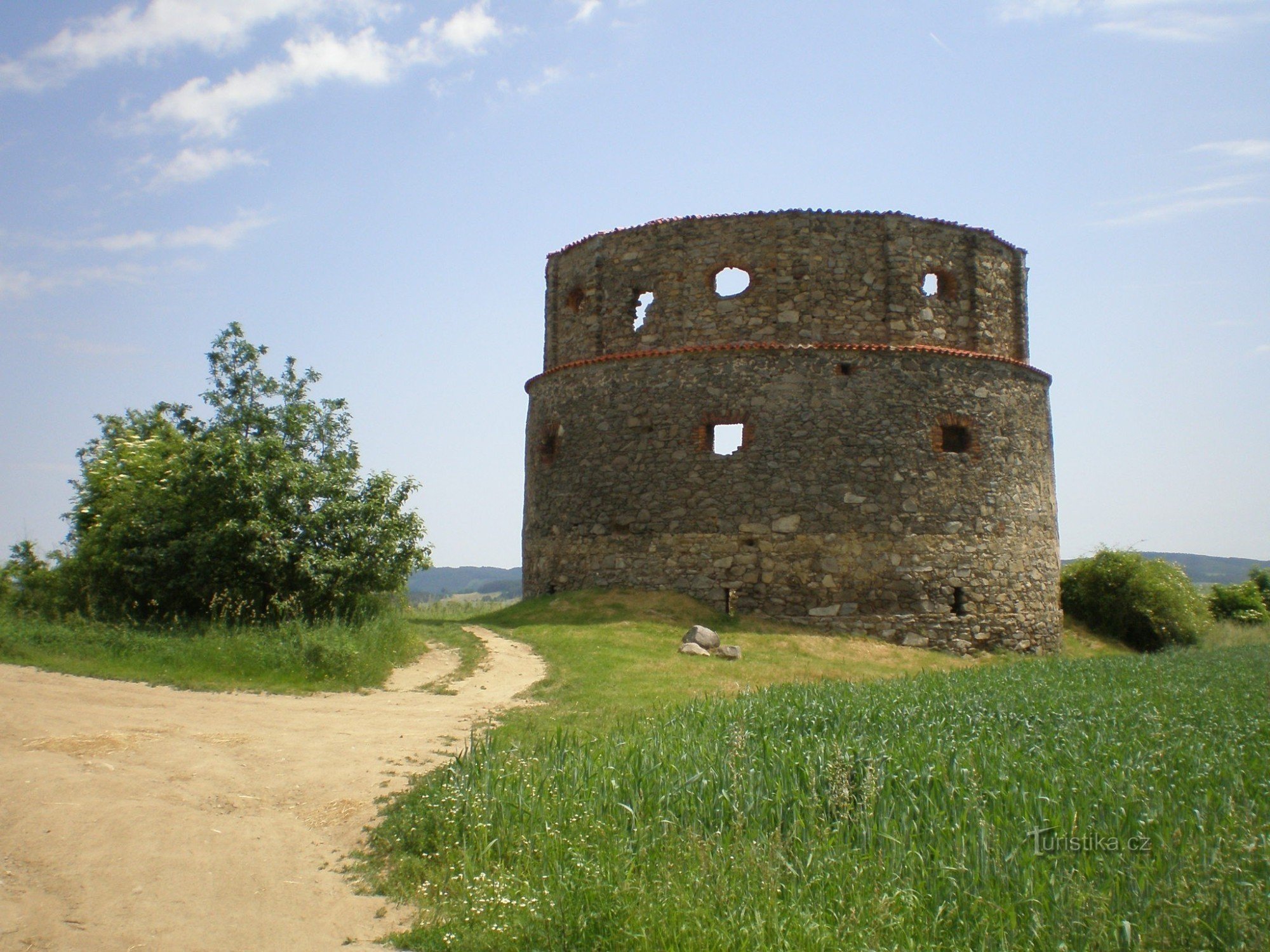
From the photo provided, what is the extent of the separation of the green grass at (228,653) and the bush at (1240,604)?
25.3m

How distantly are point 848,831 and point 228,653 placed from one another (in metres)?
9.77

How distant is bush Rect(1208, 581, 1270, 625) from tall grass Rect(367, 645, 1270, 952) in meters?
24.3

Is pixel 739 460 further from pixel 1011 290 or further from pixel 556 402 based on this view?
pixel 1011 290

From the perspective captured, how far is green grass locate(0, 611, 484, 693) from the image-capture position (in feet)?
39.1

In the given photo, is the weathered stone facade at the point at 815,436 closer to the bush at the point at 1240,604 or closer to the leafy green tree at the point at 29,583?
the leafy green tree at the point at 29,583

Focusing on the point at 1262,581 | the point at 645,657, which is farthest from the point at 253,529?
the point at 1262,581

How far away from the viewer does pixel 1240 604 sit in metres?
28.8

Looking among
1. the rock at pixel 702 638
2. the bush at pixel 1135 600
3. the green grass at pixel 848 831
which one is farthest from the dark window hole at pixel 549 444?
the bush at pixel 1135 600

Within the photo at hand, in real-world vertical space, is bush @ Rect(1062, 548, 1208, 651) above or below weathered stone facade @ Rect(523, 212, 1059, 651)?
below

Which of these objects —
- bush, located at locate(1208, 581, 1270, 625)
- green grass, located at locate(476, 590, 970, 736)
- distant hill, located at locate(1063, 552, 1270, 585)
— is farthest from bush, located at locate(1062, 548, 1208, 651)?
distant hill, located at locate(1063, 552, 1270, 585)

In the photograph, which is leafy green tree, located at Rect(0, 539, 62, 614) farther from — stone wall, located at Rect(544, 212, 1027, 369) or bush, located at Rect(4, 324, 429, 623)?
stone wall, located at Rect(544, 212, 1027, 369)

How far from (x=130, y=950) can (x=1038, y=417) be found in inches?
739

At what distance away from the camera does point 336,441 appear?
1602 cm

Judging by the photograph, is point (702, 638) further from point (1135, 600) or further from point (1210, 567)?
point (1210, 567)
